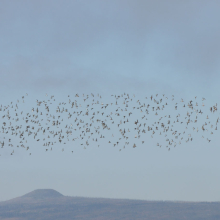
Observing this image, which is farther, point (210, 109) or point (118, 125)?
point (118, 125)

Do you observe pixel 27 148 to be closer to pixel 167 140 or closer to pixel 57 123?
pixel 57 123

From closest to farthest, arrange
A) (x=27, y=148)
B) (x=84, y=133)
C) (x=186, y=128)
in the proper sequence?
(x=186, y=128)
(x=84, y=133)
(x=27, y=148)

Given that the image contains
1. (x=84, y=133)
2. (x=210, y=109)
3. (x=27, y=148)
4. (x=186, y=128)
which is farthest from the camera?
(x=27, y=148)

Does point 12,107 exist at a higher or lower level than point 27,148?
higher

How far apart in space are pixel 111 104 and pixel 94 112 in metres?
5.38

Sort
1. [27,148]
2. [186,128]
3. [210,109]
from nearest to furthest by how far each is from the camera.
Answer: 1. [210,109]
2. [186,128]
3. [27,148]

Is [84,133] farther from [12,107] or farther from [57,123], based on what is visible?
[12,107]

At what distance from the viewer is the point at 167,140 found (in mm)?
99500

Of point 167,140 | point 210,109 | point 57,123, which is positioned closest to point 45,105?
point 57,123

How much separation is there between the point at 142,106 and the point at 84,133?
16.8m

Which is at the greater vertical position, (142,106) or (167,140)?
(142,106)

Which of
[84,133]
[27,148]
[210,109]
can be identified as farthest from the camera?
[27,148]

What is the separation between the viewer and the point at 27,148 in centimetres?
11388

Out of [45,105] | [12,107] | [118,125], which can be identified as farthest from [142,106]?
[12,107]
